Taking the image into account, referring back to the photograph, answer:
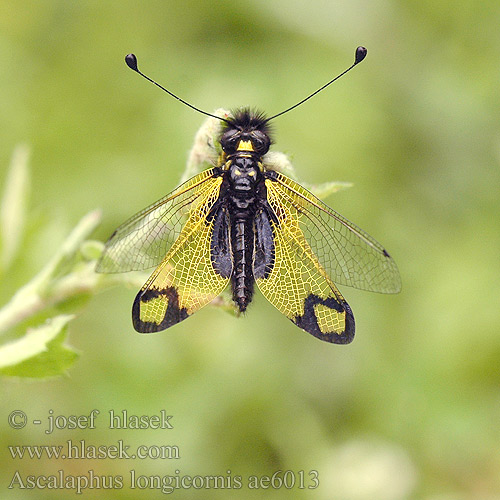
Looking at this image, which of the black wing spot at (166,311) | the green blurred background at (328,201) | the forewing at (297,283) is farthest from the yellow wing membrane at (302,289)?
the green blurred background at (328,201)

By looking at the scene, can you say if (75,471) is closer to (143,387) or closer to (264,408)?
(143,387)

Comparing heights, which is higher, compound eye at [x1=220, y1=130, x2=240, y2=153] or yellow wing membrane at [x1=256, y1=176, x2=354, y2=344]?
compound eye at [x1=220, y1=130, x2=240, y2=153]

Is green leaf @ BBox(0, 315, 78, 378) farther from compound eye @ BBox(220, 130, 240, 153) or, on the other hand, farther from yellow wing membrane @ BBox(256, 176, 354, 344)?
compound eye @ BBox(220, 130, 240, 153)

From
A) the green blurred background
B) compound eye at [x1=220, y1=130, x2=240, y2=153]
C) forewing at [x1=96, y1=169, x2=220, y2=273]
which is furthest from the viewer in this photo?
the green blurred background

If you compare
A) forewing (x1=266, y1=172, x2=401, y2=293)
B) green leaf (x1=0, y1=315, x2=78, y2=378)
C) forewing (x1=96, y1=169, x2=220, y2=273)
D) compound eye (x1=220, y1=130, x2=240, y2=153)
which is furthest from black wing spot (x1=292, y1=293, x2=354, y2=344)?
green leaf (x1=0, y1=315, x2=78, y2=378)

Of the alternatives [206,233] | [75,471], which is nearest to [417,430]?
[75,471]

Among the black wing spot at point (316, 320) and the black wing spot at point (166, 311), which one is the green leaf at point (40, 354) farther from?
the black wing spot at point (316, 320)
